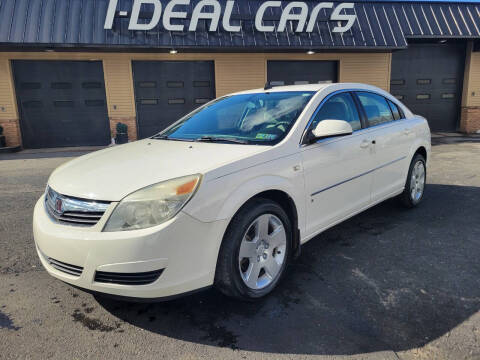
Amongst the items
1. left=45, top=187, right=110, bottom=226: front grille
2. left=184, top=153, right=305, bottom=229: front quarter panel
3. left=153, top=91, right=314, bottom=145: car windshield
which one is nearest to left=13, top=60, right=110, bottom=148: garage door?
left=153, top=91, right=314, bottom=145: car windshield

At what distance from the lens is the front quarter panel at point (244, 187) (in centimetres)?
227

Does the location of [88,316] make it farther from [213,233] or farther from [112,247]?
[213,233]

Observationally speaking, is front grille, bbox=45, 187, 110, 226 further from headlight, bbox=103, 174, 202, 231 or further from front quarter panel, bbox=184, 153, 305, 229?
front quarter panel, bbox=184, 153, 305, 229

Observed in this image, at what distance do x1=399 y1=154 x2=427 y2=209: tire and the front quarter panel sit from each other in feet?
7.43

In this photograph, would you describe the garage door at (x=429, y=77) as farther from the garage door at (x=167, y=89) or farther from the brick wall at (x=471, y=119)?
the garage door at (x=167, y=89)

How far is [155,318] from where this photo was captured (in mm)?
2561

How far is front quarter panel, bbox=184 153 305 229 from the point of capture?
2.27 metres

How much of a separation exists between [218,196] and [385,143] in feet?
8.00

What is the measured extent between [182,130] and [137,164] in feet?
3.73

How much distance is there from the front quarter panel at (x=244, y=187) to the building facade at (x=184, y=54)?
10590mm

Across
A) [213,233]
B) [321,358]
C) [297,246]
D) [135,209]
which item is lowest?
[321,358]

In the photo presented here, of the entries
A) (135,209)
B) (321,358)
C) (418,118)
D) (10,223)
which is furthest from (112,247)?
(418,118)

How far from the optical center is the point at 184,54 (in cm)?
1379

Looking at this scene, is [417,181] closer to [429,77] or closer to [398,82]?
[398,82]
